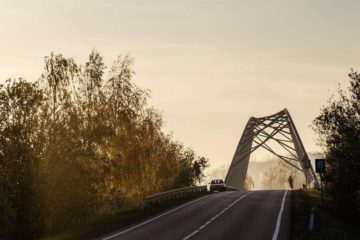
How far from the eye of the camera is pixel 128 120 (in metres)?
37.1

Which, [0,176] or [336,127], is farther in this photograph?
[336,127]

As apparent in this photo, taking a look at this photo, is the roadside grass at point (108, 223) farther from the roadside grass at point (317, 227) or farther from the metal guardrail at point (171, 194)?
the roadside grass at point (317, 227)

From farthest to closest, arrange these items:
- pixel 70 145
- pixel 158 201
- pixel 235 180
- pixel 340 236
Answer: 1. pixel 235 180
2. pixel 158 201
3. pixel 70 145
4. pixel 340 236

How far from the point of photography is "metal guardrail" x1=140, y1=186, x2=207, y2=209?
33.4 meters

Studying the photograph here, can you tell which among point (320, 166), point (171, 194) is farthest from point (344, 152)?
point (171, 194)

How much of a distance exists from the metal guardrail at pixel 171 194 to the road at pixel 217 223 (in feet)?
4.98

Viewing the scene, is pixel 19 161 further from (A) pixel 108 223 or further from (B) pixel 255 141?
(B) pixel 255 141

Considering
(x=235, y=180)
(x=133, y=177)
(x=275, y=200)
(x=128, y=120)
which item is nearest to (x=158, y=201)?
(x=133, y=177)

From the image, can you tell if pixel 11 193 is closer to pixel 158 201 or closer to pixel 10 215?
pixel 10 215

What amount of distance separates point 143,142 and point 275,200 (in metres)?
10.1

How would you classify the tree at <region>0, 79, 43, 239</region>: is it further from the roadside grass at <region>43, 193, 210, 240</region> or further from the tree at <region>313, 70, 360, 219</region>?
the tree at <region>313, 70, 360, 219</region>

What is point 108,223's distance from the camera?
2650cm

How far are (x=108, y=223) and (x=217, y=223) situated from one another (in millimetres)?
5362

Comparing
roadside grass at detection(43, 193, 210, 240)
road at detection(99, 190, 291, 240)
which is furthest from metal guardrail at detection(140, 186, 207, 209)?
road at detection(99, 190, 291, 240)
